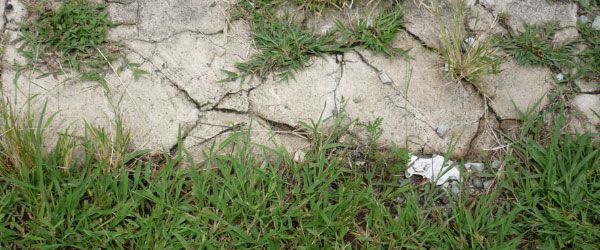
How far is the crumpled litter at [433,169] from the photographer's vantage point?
8.30ft

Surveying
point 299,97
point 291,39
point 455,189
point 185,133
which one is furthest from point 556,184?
point 185,133

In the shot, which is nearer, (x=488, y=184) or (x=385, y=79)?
(x=488, y=184)

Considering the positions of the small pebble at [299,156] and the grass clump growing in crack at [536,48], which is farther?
the grass clump growing in crack at [536,48]

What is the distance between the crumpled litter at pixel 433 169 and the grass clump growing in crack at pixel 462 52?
38 cm

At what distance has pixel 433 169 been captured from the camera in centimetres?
255

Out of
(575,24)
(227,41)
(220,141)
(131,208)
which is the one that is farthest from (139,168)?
(575,24)

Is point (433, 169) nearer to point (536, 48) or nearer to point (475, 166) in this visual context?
point (475, 166)

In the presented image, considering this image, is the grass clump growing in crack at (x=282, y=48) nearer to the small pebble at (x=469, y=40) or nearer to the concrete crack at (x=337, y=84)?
the concrete crack at (x=337, y=84)

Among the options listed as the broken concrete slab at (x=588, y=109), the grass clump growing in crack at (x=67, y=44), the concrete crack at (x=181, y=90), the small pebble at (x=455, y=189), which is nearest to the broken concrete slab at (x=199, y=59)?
the concrete crack at (x=181, y=90)

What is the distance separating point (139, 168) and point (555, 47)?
191 centimetres

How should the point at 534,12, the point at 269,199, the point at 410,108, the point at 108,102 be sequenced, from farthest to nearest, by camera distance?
the point at 534,12 → the point at 410,108 → the point at 108,102 → the point at 269,199

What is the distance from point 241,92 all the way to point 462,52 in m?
1.01

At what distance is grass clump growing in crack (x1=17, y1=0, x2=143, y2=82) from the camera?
100 inches

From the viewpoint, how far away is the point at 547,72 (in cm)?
272
